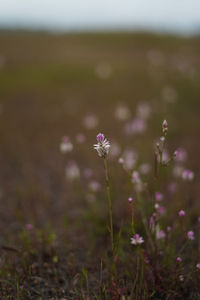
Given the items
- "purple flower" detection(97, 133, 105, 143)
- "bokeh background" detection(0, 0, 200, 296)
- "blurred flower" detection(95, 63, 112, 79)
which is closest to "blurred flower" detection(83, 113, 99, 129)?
"bokeh background" detection(0, 0, 200, 296)

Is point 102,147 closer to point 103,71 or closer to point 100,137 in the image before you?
point 100,137

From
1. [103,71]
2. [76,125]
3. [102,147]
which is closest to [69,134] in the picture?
[76,125]

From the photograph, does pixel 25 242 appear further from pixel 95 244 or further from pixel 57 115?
pixel 57 115

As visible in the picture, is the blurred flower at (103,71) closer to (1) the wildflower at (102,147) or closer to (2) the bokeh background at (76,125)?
(2) the bokeh background at (76,125)

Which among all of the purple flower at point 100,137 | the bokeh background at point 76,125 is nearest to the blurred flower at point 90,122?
the bokeh background at point 76,125

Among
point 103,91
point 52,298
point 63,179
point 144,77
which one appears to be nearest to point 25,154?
point 63,179

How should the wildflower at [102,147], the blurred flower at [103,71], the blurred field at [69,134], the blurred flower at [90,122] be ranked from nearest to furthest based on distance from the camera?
the wildflower at [102,147] → the blurred field at [69,134] → the blurred flower at [90,122] → the blurred flower at [103,71]
